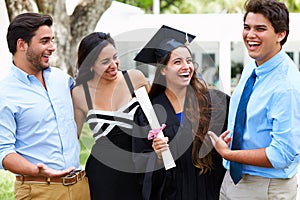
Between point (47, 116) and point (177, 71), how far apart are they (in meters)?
0.94

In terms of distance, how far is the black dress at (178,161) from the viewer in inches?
180

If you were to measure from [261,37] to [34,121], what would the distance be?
157 centimetres

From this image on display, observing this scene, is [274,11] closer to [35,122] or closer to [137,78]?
[137,78]

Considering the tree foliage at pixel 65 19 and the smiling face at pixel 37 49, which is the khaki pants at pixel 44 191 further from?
the tree foliage at pixel 65 19

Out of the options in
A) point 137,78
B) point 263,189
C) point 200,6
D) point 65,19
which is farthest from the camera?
point 200,6

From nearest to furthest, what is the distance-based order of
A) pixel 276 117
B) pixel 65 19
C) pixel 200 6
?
1. pixel 276 117
2. pixel 65 19
3. pixel 200 6

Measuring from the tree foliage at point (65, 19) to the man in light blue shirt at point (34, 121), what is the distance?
7.37 meters

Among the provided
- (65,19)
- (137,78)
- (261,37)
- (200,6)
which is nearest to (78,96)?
(137,78)

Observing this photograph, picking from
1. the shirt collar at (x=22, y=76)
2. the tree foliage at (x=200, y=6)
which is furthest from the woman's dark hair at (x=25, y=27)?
the tree foliage at (x=200, y=6)

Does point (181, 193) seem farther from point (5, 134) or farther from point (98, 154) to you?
point (5, 134)

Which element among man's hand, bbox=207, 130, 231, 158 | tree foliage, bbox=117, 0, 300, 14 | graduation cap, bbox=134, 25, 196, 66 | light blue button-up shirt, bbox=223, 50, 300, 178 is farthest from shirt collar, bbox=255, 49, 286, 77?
tree foliage, bbox=117, 0, 300, 14

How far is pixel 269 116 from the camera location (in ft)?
12.9

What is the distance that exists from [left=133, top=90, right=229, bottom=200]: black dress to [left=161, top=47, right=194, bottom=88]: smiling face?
0.19 m

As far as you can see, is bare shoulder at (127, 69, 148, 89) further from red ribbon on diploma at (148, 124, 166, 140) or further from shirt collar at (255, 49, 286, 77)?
shirt collar at (255, 49, 286, 77)
